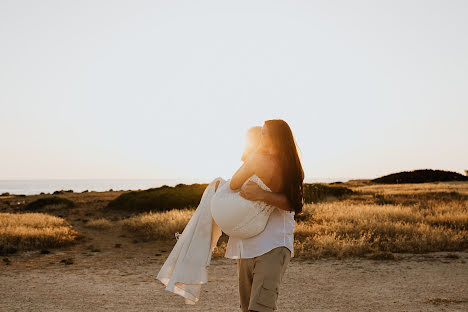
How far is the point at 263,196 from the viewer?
3418 mm

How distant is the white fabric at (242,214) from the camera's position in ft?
11.3

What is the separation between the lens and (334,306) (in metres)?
7.52

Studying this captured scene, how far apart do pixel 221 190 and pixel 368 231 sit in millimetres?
11491

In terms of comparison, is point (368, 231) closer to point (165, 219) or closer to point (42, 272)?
point (165, 219)

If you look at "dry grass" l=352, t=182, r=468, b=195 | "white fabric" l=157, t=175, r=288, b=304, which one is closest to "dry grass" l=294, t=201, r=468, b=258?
"white fabric" l=157, t=175, r=288, b=304

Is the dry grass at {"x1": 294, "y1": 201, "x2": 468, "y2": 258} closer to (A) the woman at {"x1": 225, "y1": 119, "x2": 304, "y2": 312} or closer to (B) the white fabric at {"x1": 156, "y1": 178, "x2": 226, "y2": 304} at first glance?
(B) the white fabric at {"x1": 156, "y1": 178, "x2": 226, "y2": 304}

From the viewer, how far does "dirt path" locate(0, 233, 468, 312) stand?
7539 millimetres

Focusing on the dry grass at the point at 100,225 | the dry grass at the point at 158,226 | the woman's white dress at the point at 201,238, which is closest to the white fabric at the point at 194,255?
the woman's white dress at the point at 201,238

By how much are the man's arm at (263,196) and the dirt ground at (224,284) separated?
4.42 m

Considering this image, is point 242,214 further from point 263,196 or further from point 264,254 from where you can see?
point 264,254

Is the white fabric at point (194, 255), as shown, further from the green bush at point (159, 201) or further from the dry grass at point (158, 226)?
the green bush at point (159, 201)

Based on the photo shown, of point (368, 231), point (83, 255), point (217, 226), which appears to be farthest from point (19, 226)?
point (217, 226)

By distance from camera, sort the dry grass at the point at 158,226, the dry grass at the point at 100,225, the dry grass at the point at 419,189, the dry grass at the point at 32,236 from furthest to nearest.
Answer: the dry grass at the point at 419,189
the dry grass at the point at 100,225
the dry grass at the point at 158,226
the dry grass at the point at 32,236

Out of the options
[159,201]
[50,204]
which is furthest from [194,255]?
[50,204]
